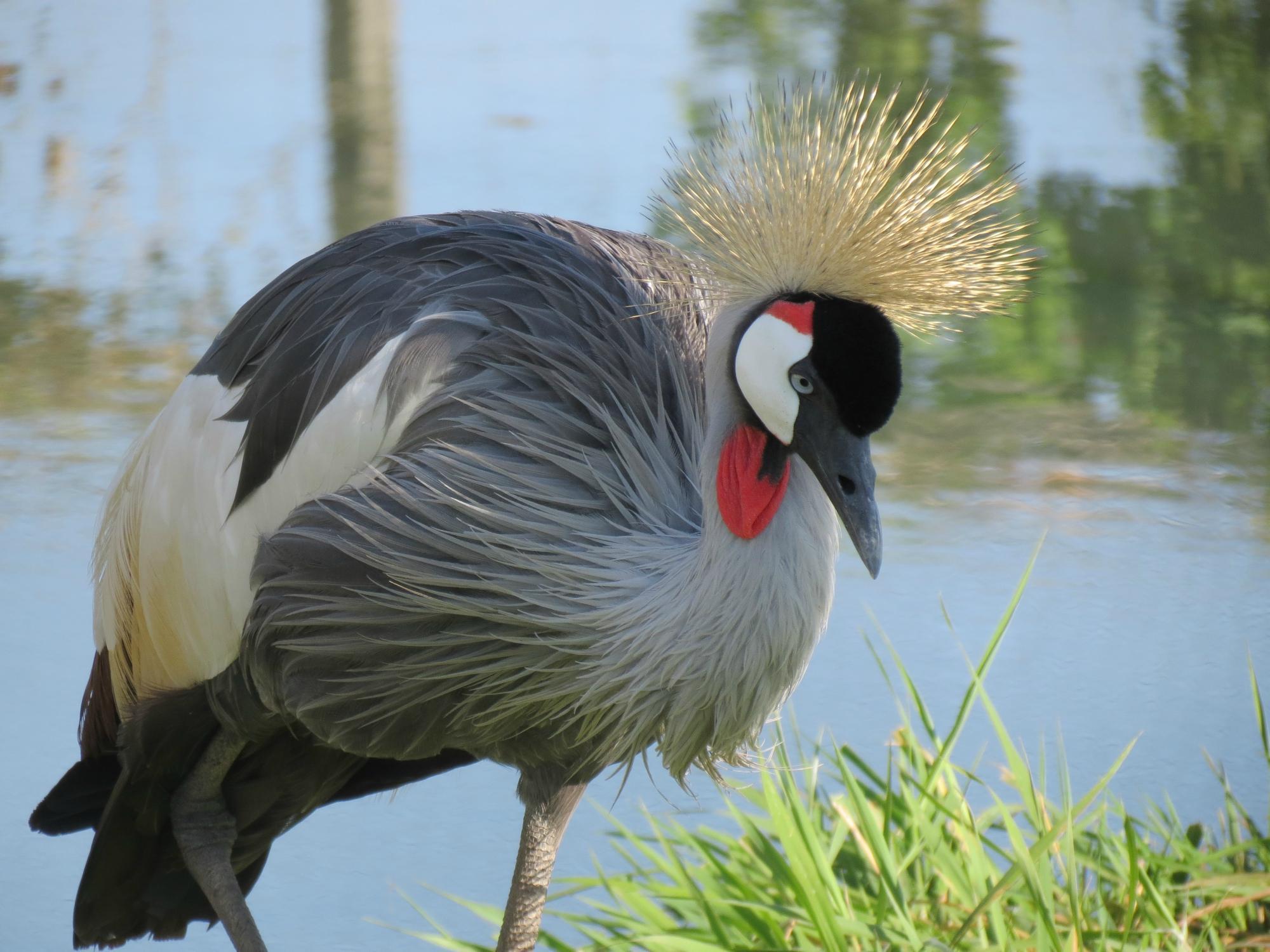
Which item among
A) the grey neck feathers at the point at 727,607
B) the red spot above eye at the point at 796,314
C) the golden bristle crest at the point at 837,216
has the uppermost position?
the golden bristle crest at the point at 837,216

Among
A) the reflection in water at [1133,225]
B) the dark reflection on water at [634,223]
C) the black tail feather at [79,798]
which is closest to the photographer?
the black tail feather at [79,798]

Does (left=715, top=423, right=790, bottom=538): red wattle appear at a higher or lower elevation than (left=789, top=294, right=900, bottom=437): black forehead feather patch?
lower

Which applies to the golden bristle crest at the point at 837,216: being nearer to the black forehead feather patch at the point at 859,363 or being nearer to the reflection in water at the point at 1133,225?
the black forehead feather patch at the point at 859,363

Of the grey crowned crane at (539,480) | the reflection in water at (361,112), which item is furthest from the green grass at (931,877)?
the reflection in water at (361,112)

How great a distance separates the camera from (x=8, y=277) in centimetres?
368

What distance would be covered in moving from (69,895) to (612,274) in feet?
3.50

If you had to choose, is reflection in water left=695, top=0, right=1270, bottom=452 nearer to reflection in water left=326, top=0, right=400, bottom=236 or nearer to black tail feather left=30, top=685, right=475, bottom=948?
reflection in water left=326, top=0, right=400, bottom=236

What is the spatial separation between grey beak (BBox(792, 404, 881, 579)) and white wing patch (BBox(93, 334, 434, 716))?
1.32 feet

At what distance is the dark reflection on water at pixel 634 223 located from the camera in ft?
7.30

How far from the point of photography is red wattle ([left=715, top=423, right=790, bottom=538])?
1410 mm

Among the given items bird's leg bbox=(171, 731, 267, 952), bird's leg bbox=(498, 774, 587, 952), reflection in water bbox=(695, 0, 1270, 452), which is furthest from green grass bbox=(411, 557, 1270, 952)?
reflection in water bbox=(695, 0, 1270, 452)

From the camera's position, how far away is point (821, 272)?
143 centimetres

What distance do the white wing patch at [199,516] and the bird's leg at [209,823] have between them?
11 centimetres

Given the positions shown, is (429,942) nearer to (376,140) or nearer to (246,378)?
(246,378)
